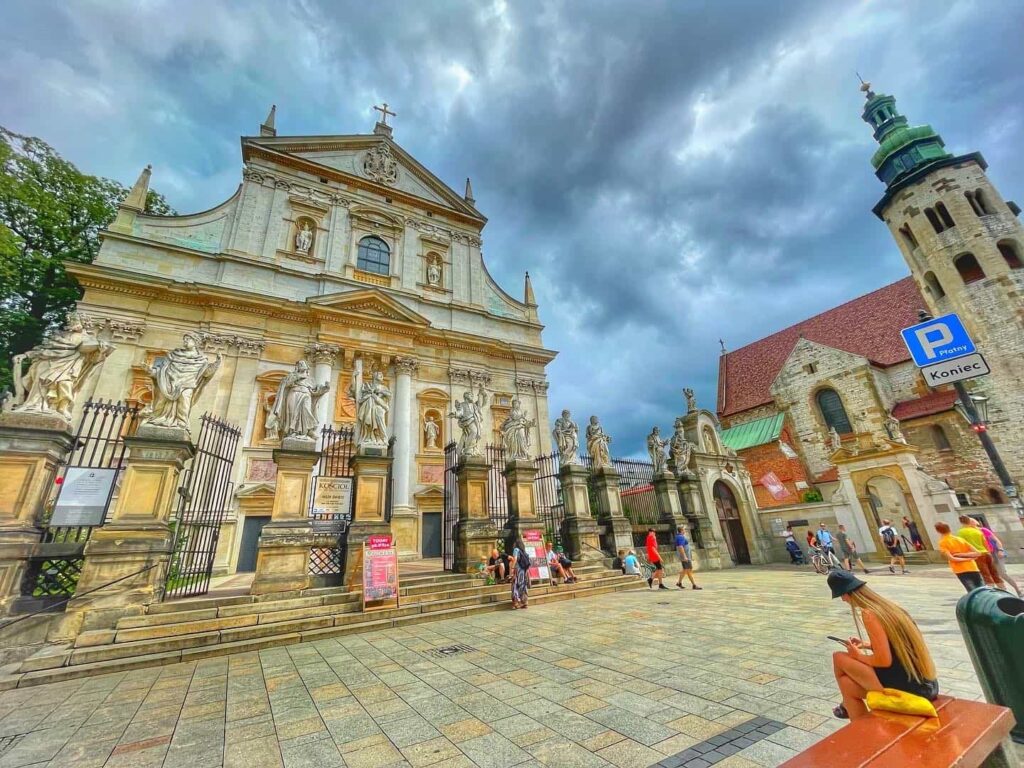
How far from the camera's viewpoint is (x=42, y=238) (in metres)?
17.4

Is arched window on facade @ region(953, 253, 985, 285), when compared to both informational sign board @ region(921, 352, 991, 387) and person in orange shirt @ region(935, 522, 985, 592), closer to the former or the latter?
person in orange shirt @ region(935, 522, 985, 592)

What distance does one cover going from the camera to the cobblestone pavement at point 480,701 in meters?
2.85

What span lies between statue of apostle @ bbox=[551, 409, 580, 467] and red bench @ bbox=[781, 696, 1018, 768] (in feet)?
34.4

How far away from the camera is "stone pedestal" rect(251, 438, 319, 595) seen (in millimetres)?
7270

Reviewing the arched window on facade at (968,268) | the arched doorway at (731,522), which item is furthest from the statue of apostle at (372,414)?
the arched window on facade at (968,268)

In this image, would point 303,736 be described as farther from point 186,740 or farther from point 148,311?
point 148,311

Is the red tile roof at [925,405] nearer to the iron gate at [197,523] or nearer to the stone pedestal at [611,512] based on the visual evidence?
the stone pedestal at [611,512]

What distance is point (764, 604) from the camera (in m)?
7.57

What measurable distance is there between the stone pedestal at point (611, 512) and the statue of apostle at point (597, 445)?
0.99ft

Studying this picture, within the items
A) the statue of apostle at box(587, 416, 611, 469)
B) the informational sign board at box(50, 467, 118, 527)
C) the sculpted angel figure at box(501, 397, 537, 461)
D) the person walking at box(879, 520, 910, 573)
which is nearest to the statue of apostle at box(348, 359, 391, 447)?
the sculpted angel figure at box(501, 397, 537, 461)

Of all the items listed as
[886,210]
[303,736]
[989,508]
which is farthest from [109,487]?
[886,210]

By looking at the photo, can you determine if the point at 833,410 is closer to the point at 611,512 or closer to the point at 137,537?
the point at 611,512

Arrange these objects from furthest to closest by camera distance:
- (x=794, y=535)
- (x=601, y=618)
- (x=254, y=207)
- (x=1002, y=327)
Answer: (x=1002, y=327) → (x=254, y=207) → (x=794, y=535) → (x=601, y=618)

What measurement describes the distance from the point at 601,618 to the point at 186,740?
5563mm
